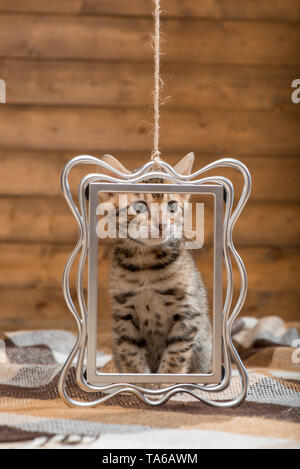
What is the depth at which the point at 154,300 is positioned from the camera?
3.92 feet

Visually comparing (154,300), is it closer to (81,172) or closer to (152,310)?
(152,310)

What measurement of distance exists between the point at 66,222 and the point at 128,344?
4.79 feet

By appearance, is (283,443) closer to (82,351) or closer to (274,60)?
(82,351)

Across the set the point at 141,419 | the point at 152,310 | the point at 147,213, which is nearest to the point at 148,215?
the point at 147,213

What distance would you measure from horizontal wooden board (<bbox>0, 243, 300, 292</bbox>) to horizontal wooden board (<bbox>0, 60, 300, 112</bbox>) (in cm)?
72

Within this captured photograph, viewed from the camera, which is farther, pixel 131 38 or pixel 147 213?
pixel 131 38

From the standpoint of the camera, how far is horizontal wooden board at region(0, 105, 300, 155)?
2.58m

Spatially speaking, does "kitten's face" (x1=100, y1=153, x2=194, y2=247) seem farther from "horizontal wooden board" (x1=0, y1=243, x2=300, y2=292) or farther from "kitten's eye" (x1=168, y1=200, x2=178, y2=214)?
"horizontal wooden board" (x1=0, y1=243, x2=300, y2=292)

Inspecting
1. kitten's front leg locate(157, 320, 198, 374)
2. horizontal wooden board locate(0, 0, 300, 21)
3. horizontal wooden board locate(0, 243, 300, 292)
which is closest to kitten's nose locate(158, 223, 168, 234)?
kitten's front leg locate(157, 320, 198, 374)

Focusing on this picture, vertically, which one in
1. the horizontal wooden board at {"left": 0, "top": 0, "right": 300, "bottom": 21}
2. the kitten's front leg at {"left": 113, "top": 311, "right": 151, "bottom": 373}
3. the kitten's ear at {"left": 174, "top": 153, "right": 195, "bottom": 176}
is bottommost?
the kitten's front leg at {"left": 113, "top": 311, "right": 151, "bottom": 373}

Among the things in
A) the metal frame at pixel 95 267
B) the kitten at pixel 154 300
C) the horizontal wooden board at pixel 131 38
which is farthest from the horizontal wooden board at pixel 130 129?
the metal frame at pixel 95 267

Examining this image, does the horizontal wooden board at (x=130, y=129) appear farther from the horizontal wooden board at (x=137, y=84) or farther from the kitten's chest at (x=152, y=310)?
the kitten's chest at (x=152, y=310)

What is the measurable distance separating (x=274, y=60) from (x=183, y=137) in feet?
1.94

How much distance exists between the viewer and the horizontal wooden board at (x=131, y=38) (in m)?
2.55
